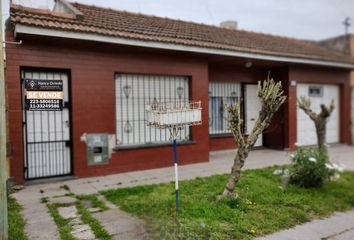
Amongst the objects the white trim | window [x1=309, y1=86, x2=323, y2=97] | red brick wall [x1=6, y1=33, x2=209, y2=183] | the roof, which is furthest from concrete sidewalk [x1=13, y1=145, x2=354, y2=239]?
the roof

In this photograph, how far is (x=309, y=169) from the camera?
640cm

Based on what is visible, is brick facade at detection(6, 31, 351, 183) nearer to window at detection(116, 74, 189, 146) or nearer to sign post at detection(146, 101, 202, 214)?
window at detection(116, 74, 189, 146)

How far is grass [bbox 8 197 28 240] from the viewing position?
4.21 m

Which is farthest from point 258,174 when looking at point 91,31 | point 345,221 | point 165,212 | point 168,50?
point 91,31

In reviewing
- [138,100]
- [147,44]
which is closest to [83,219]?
[138,100]

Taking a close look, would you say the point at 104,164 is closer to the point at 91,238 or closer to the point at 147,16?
the point at 91,238

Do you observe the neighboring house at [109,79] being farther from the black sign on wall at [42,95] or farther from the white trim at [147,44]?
the black sign on wall at [42,95]

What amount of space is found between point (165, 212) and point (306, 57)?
884 cm

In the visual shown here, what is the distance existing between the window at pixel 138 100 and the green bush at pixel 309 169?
11.7ft

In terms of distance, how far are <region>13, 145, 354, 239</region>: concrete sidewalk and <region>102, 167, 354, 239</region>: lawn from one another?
40 centimetres

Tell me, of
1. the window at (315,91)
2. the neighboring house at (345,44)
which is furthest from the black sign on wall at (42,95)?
the neighboring house at (345,44)

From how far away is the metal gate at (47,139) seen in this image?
7.16 meters

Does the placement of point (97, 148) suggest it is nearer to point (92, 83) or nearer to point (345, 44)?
point (92, 83)

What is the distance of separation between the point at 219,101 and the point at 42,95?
7.37 m
